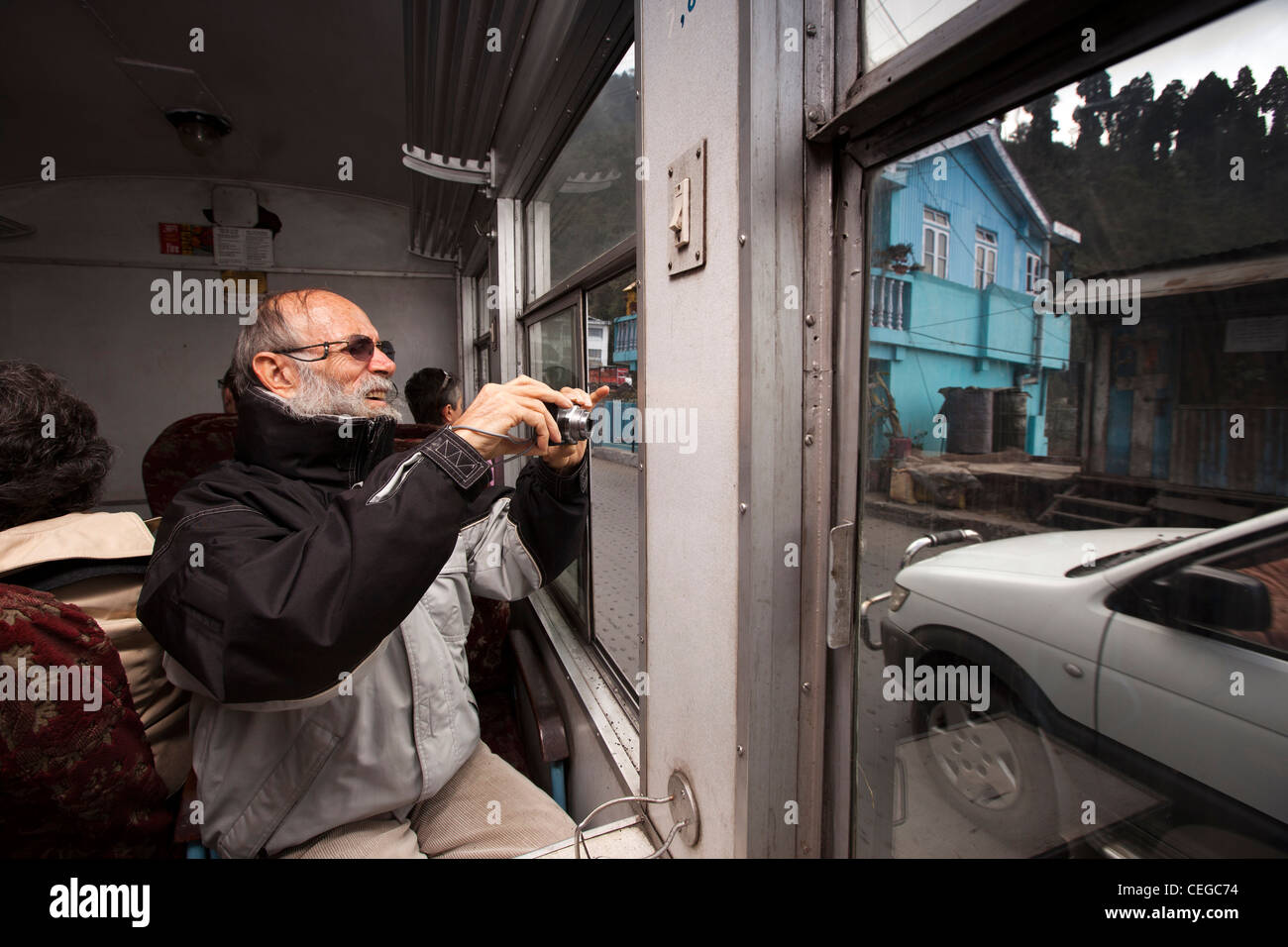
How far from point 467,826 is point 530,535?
2.51 ft

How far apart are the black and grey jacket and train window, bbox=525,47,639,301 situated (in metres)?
0.85

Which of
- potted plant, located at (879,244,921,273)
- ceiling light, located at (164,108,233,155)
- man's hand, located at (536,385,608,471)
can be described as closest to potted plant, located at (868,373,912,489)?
potted plant, located at (879,244,921,273)

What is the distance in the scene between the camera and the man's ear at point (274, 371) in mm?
1449

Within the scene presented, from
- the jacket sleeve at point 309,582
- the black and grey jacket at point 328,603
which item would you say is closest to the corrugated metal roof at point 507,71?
the black and grey jacket at point 328,603

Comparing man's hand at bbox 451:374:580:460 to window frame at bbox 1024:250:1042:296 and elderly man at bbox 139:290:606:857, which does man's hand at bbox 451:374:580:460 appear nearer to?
elderly man at bbox 139:290:606:857

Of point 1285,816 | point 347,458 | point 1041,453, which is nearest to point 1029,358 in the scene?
point 1041,453

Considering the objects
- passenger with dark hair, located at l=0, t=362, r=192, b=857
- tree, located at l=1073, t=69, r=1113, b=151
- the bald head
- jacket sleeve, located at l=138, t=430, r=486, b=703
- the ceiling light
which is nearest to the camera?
tree, located at l=1073, t=69, r=1113, b=151

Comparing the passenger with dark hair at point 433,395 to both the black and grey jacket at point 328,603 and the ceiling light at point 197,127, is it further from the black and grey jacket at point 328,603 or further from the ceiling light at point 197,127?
the ceiling light at point 197,127

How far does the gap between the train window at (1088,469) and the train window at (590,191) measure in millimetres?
853

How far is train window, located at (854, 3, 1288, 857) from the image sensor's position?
20.6 inches

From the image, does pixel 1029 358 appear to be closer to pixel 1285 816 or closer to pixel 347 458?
pixel 1285 816

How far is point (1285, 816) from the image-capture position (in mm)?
557

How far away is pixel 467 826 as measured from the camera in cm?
154

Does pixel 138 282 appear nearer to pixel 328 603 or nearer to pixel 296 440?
pixel 296 440
